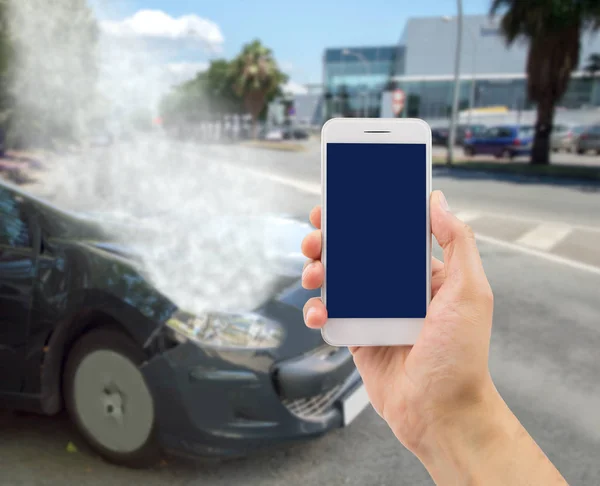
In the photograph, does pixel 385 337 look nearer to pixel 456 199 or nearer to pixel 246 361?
pixel 246 361

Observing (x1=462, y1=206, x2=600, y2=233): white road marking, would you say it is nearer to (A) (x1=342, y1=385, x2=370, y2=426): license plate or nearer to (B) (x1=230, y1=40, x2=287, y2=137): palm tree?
(A) (x1=342, y1=385, x2=370, y2=426): license plate

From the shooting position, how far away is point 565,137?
3538 cm

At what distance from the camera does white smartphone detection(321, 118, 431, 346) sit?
5.32ft

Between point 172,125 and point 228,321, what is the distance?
6.44 meters

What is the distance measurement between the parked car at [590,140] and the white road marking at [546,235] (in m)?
23.2

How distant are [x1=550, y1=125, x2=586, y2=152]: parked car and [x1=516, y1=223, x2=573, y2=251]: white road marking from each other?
27.6m

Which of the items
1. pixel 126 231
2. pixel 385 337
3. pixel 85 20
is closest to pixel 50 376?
pixel 126 231

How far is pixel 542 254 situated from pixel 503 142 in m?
23.2

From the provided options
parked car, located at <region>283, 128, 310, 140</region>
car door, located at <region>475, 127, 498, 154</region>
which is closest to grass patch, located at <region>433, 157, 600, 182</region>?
car door, located at <region>475, 127, 498, 154</region>

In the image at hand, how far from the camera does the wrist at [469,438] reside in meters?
1.38

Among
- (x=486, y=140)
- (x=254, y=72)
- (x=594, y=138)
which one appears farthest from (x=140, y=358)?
(x=254, y=72)

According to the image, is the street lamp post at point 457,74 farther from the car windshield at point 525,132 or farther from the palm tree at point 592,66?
the palm tree at point 592,66

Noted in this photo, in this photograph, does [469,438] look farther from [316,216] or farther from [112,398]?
[112,398]

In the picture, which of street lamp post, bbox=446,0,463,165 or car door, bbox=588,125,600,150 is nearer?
street lamp post, bbox=446,0,463,165
